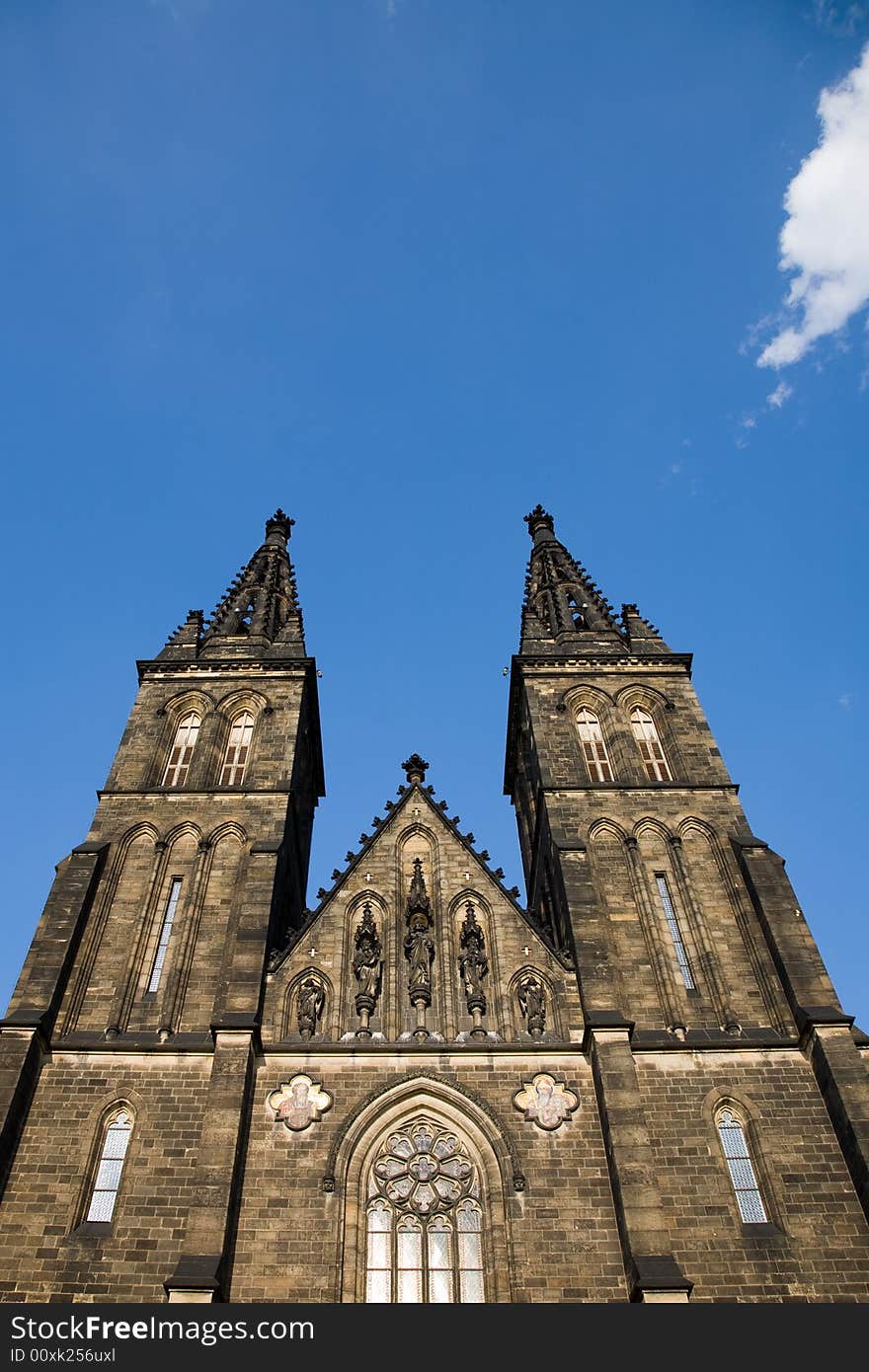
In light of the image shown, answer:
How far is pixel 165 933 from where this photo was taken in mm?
19516

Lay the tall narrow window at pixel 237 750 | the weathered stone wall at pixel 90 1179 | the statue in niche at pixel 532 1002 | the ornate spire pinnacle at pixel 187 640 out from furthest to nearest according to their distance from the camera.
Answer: the ornate spire pinnacle at pixel 187 640 < the tall narrow window at pixel 237 750 < the statue in niche at pixel 532 1002 < the weathered stone wall at pixel 90 1179

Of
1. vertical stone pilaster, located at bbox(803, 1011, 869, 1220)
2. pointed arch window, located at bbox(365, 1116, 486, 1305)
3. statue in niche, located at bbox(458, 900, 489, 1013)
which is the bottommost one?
pointed arch window, located at bbox(365, 1116, 486, 1305)

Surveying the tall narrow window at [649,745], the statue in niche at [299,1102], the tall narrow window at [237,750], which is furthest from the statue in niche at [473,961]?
the tall narrow window at [237,750]

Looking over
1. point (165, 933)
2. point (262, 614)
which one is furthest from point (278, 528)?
point (165, 933)

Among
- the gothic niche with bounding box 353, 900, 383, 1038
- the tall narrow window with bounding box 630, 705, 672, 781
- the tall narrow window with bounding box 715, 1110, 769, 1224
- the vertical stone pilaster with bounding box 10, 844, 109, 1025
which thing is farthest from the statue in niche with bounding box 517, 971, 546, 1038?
the vertical stone pilaster with bounding box 10, 844, 109, 1025

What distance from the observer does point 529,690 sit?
2527 cm

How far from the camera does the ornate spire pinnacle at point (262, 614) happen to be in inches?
1083

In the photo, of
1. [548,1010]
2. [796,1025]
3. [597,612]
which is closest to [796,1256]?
[796,1025]

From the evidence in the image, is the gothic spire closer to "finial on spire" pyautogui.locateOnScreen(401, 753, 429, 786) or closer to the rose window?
"finial on spire" pyautogui.locateOnScreen(401, 753, 429, 786)

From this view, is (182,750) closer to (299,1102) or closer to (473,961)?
(473,961)

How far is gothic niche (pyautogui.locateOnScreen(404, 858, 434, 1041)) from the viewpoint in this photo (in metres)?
18.0

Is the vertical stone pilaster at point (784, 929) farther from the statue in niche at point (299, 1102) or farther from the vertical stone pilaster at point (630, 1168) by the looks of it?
the statue in niche at point (299, 1102)

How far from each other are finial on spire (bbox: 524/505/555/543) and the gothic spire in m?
0.72

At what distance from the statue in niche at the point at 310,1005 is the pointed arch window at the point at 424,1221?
7.35 feet
